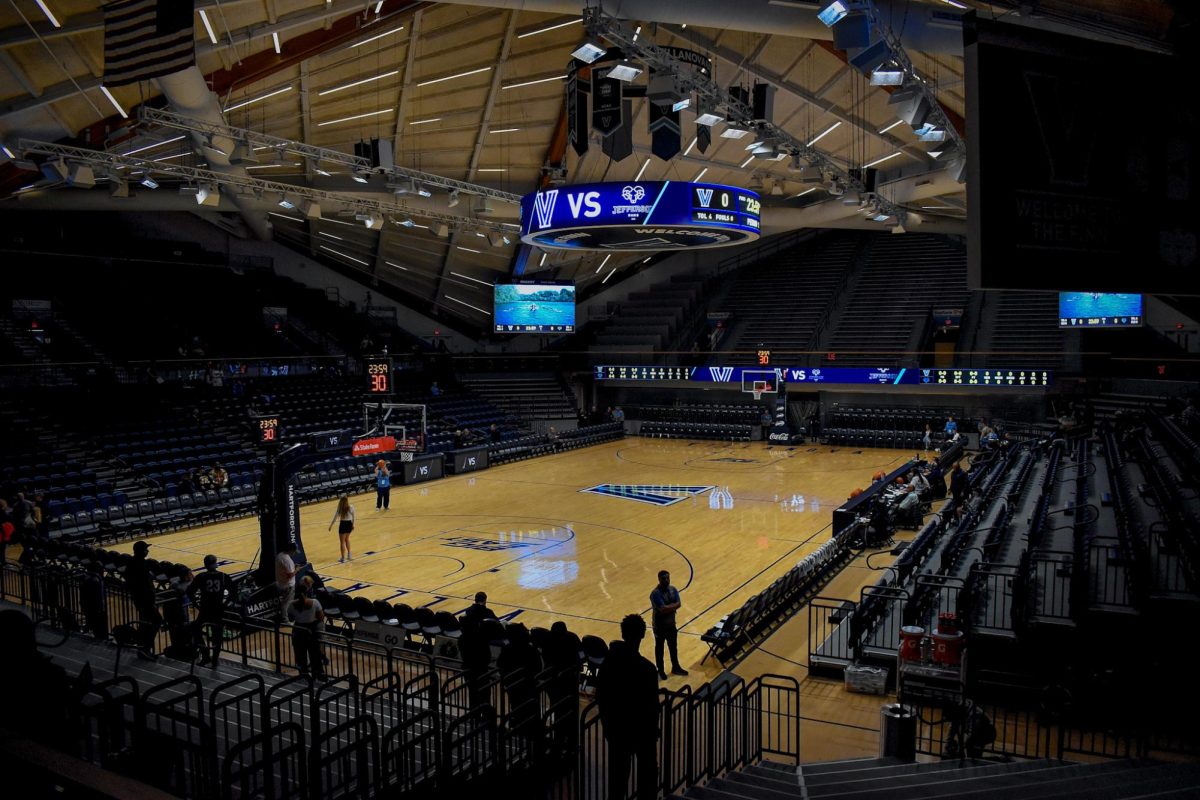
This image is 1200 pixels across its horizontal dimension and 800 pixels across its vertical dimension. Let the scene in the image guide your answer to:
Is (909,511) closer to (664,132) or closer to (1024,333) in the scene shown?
(664,132)

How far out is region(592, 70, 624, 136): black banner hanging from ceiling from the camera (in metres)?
13.9

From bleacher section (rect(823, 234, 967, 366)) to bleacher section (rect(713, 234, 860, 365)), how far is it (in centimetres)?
121

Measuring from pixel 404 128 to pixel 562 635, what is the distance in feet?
60.7

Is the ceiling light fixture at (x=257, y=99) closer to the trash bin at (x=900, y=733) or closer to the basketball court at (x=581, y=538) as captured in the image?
the basketball court at (x=581, y=538)

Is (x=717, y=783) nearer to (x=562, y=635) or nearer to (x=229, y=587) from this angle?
(x=562, y=635)

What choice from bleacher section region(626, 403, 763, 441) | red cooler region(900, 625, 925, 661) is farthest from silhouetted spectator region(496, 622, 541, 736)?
bleacher section region(626, 403, 763, 441)

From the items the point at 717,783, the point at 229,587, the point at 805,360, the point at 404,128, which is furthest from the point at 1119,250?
the point at 805,360

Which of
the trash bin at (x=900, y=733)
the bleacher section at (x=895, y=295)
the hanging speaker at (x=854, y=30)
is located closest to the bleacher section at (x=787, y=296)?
the bleacher section at (x=895, y=295)

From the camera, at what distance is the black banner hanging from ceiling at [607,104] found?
1388cm

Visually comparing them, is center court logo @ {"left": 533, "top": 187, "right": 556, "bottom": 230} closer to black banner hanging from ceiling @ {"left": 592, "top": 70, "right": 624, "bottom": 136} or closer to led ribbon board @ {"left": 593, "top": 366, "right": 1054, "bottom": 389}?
black banner hanging from ceiling @ {"left": 592, "top": 70, "right": 624, "bottom": 136}

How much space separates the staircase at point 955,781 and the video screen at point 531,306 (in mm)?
28724

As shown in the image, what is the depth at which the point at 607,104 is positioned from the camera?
Result: 46.1 ft

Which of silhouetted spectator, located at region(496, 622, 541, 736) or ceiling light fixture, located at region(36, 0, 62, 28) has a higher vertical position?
ceiling light fixture, located at region(36, 0, 62, 28)

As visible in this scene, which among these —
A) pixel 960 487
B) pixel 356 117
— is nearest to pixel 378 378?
pixel 356 117
